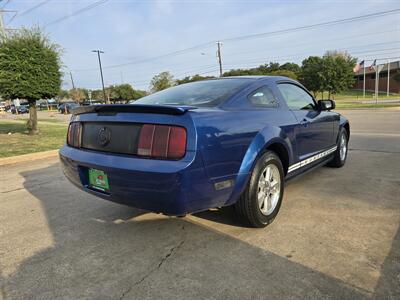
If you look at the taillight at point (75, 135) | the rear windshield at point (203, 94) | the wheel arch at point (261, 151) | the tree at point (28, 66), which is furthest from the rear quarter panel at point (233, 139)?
the tree at point (28, 66)

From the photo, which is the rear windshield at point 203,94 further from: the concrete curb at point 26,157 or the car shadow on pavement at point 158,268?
the concrete curb at point 26,157

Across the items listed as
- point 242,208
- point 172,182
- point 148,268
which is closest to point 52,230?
point 148,268

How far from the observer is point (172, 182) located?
7.46 ft

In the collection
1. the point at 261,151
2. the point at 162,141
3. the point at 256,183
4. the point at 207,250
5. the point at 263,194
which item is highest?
the point at 162,141

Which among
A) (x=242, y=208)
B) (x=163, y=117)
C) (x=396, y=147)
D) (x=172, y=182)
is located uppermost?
(x=163, y=117)

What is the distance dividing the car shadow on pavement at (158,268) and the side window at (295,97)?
1819mm

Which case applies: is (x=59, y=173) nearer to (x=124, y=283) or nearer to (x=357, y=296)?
(x=124, y=283)

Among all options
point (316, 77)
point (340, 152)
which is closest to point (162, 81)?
point (316, 77)

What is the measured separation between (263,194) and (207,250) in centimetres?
80

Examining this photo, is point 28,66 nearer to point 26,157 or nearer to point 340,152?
point 26,157

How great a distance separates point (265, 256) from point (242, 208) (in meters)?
0.48

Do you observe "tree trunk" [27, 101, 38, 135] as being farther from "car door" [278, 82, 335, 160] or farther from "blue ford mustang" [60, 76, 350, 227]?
"car door" [278, 82, 335, 160]

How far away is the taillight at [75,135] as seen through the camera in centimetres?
313

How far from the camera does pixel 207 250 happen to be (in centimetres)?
269
